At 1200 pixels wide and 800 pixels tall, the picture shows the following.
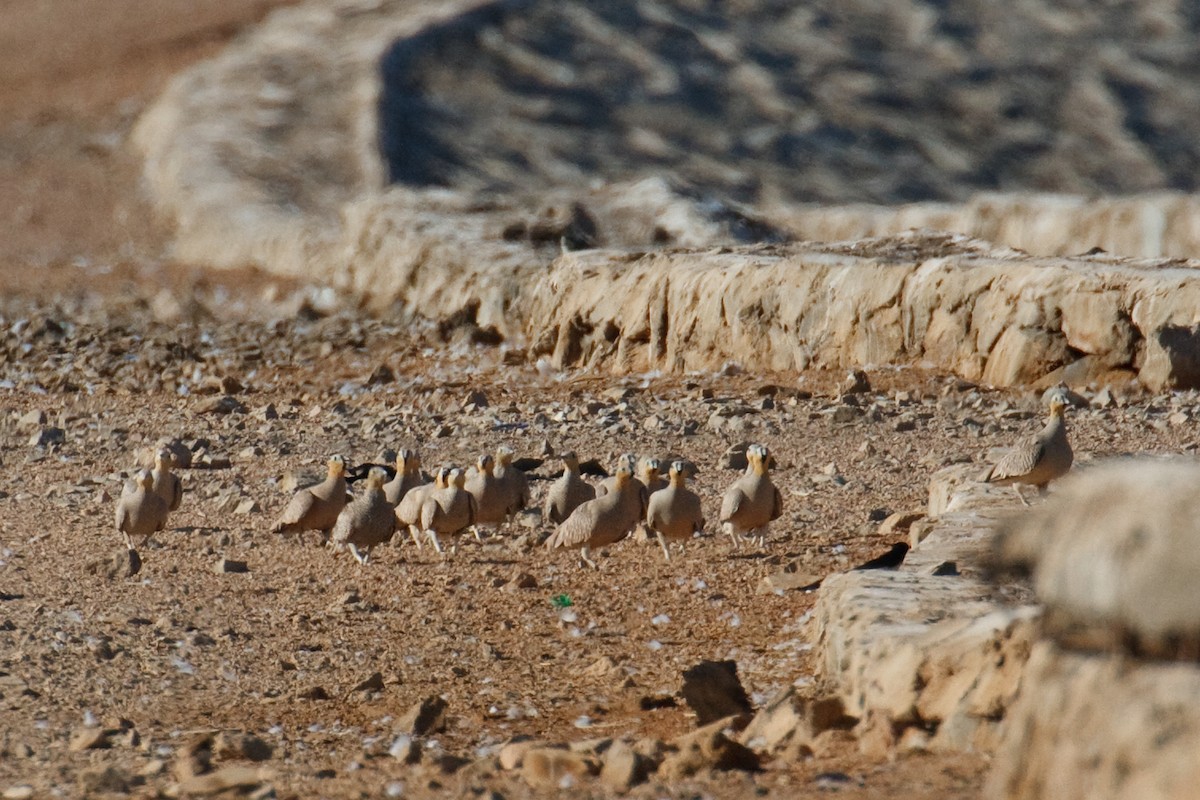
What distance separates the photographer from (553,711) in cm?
629

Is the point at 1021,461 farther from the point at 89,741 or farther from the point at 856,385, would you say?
the point at 89,741

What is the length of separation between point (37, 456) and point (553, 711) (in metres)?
→ 6.18

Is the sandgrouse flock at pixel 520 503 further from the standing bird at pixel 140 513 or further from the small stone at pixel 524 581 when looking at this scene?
the small stone at pixel 524 581

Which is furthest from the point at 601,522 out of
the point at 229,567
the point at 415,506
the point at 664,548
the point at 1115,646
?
the point at 1115,646

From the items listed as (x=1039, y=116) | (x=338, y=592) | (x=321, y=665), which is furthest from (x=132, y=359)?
(x=1039, y=116)

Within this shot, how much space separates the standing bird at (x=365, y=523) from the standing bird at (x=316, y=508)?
9.4 inches

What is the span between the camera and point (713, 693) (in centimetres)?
583

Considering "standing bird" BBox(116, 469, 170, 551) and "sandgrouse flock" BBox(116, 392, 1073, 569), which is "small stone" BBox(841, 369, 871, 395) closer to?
"sandgrouse flock" BBox(116, 392, 1073, 569)

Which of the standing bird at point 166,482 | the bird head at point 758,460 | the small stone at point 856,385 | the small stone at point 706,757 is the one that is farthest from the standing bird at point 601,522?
the small stone at point 856,385

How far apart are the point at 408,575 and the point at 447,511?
0.39 meters

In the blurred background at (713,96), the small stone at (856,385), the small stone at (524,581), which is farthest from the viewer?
the blurred background at (713,96)

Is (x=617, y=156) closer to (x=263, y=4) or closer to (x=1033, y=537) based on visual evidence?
(x=263, y=4)

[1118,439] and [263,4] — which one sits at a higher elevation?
[263,4]

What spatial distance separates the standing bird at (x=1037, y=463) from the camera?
8.29m
